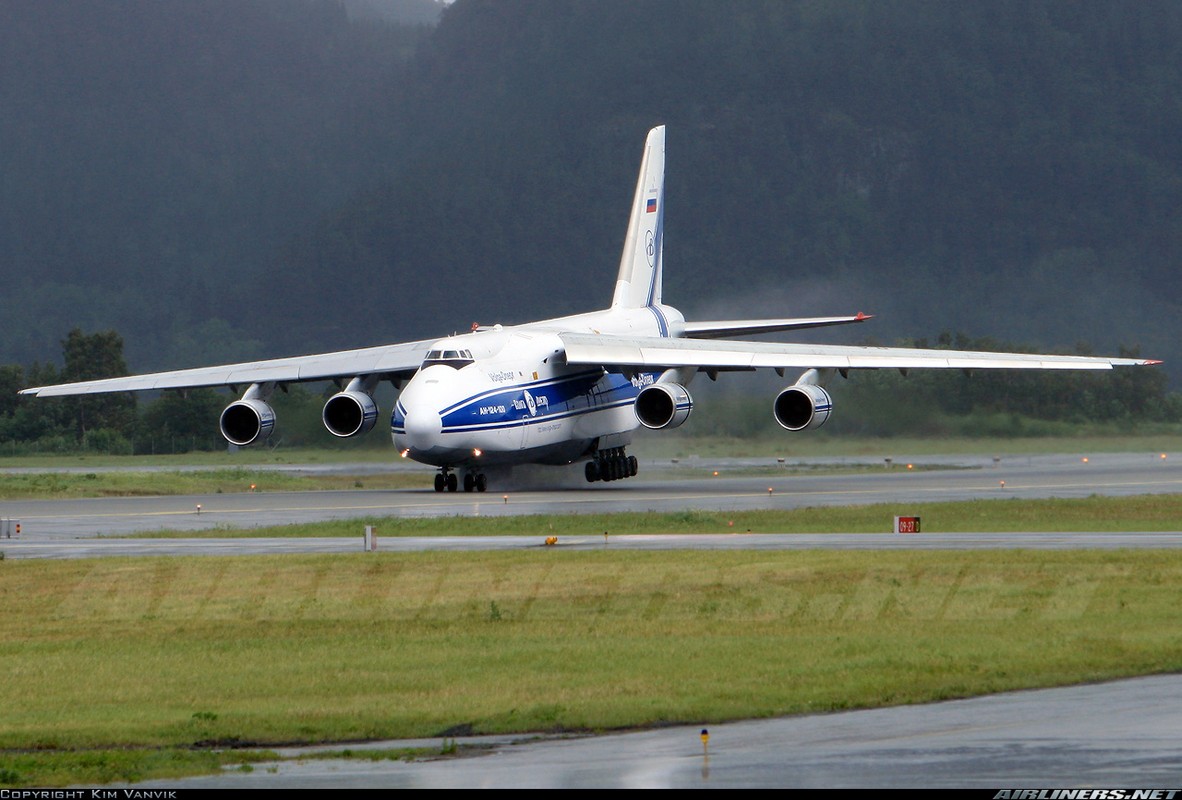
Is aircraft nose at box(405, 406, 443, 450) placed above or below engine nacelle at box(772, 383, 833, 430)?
below

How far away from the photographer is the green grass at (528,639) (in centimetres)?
1192

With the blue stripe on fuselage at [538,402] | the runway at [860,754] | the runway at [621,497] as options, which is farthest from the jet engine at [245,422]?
the runway at [860,754]

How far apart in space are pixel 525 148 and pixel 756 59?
25423 mm

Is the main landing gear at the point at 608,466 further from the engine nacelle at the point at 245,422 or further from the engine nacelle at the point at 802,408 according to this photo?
the engine nacelle at the point at 245,422

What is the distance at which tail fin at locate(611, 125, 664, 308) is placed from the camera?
49281 millimetres

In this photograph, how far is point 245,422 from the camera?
39812mm

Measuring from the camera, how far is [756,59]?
142m

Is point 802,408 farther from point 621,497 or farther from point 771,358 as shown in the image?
point 621,497

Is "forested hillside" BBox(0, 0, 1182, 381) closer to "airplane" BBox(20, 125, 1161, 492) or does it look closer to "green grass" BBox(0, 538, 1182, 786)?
"airplane" BBox(20, 125, 1161, 492)

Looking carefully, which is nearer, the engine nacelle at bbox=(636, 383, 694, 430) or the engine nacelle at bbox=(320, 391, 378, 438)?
the engine nacelle at bbox=(636, 383, 694, 430)

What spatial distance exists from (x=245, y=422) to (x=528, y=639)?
25658 millimetres

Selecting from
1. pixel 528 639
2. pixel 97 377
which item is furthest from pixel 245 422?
pixel 97 377

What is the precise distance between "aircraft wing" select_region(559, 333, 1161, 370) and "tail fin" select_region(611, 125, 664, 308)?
8436 millimetres

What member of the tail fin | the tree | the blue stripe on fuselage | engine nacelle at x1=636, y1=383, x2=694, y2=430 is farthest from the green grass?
the tree
